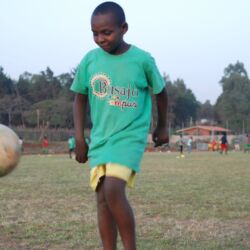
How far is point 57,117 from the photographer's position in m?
58.0

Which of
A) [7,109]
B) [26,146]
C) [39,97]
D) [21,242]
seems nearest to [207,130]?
[39,97]

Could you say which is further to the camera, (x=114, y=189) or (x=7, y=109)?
(x=7, y=109)

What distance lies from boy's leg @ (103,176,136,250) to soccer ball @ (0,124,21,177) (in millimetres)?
825

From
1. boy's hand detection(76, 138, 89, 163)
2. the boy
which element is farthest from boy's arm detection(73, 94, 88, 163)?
the boy

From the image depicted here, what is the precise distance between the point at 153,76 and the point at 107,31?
0.44m

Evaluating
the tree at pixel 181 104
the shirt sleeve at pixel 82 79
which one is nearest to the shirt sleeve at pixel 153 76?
the shirt sleeve at pixel 82 79

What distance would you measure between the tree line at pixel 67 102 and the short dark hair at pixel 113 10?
43.2 m

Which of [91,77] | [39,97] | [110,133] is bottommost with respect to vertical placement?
[110,133]

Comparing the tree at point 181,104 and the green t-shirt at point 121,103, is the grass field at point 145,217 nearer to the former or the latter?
the green t-shirt at point 121,103

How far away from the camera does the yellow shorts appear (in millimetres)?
3568

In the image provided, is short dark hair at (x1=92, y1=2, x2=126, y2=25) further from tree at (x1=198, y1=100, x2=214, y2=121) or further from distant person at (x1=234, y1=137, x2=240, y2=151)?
tree at (x1=198, y1=100, x2=214, y2=121)

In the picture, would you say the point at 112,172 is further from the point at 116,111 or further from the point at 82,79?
the point at 82,79

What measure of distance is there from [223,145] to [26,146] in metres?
16.9

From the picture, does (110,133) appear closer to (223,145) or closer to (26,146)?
(223,145)
